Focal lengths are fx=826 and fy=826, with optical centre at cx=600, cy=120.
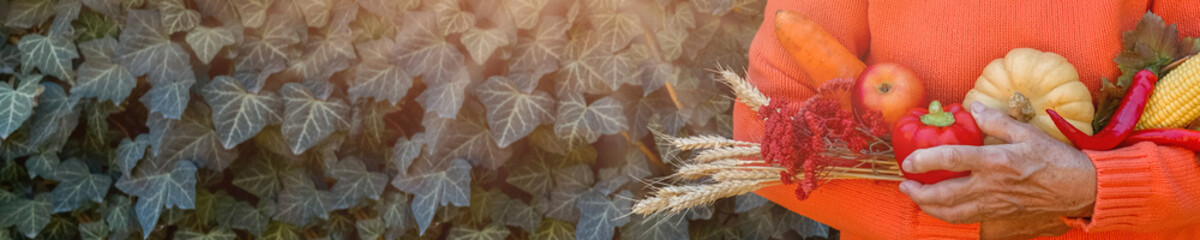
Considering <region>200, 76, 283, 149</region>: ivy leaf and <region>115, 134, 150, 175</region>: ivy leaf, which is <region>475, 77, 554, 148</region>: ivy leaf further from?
<region>115, 134, 150, 175</region>: ivy leaf

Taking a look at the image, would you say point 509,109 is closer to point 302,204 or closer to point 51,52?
point 302,204

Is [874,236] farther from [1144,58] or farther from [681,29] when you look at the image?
[681,29]

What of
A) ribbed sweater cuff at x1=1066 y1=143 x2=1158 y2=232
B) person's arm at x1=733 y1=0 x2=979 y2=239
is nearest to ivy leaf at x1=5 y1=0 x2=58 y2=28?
person's arm at x1=733 y1=0 x2=979 y2=239

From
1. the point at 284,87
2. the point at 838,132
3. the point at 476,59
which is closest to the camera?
the point at 838,132

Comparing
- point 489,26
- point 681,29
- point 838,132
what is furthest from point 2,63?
point 838,132

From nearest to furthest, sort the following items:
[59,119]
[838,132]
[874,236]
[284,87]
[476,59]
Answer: [838,132] < [874,236] < [476,59] < [284,87] < [59,119]

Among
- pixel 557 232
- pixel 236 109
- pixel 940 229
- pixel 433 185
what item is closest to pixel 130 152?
pixel 236 109
